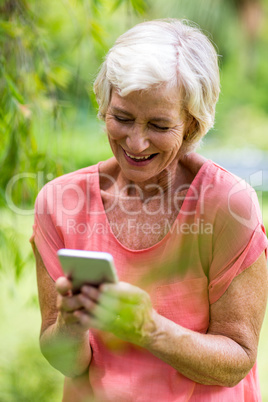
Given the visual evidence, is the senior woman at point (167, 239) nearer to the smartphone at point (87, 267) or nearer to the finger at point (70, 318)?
the finger at point (70, 318)

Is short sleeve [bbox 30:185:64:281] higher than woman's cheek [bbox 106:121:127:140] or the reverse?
the reverse

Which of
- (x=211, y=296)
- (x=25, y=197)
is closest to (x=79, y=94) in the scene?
(x=25, y=197)

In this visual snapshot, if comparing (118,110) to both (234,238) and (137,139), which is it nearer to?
(137,139)

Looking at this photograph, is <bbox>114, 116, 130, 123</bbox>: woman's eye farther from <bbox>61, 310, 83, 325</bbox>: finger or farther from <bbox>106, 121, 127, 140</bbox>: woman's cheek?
<bbox>61, 310, 83, 325</bbox>: finger

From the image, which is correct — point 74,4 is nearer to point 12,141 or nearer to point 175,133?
point 12,141

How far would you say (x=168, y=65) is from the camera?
1418mm

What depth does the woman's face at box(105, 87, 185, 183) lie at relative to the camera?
1.43 metres

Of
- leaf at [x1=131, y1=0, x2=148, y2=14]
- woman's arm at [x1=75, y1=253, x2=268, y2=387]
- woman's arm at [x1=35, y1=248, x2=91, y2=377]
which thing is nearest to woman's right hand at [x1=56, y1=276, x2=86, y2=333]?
woman's arm at [x1=35, y1=248, x2=91, y2=377]

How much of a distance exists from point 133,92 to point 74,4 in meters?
1.13

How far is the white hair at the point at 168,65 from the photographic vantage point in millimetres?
1401

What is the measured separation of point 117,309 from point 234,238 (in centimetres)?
52

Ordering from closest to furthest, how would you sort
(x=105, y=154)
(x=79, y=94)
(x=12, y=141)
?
(x=12, y=141)
(x=79, y=94)
(x=105, y=154)

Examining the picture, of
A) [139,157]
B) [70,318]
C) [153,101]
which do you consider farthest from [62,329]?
[153,101]

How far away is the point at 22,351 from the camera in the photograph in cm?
87
